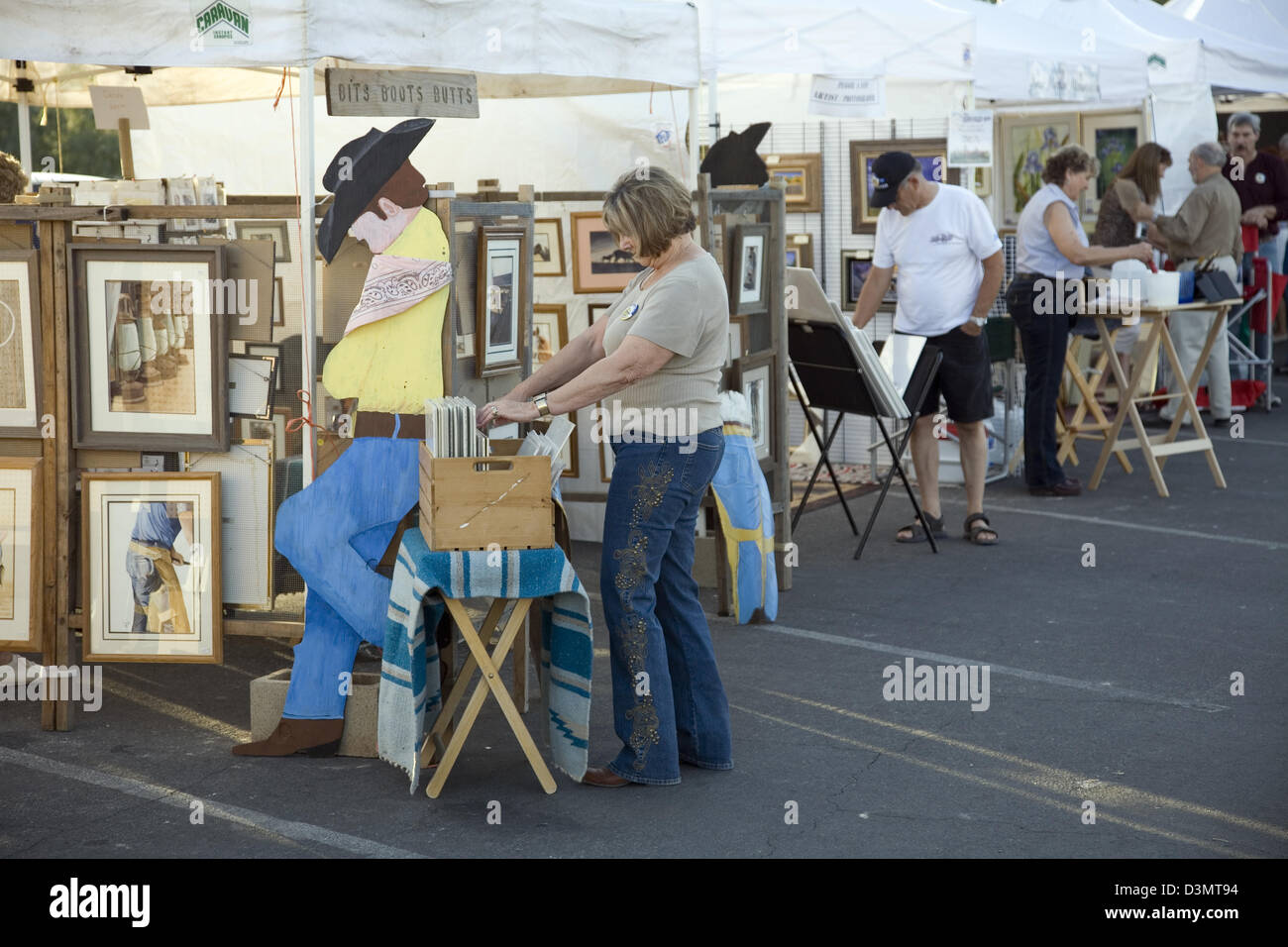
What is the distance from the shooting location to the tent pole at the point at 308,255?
189 inches

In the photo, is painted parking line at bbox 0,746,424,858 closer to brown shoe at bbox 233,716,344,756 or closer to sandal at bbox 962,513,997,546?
brown shoe at bbox 233,716,344,756

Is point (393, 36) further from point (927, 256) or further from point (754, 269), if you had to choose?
point (927, 256)

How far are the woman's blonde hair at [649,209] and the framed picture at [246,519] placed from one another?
5.10 ft

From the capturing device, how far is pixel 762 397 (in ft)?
22.6

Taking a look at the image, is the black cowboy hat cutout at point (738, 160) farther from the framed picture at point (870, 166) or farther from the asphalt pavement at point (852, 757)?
the framed picture at point (870, 166)

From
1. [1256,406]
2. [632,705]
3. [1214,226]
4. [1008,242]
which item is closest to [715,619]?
[632,705]

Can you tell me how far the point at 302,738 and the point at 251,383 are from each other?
3.92ft

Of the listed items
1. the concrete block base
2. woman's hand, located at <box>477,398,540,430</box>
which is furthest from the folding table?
the concrete block base

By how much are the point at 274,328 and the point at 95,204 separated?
0.75 metres

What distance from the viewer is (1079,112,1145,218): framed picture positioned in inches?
489

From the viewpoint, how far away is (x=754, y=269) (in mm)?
6754

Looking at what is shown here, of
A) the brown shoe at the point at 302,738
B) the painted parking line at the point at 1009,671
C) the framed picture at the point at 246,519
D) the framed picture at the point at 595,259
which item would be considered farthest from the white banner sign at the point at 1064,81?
the brown shoe at the point at 302,738

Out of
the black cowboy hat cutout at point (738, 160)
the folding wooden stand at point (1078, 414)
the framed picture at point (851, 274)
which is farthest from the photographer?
the framed picture at point (851, 274)

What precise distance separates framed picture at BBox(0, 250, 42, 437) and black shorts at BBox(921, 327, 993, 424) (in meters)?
4.39
